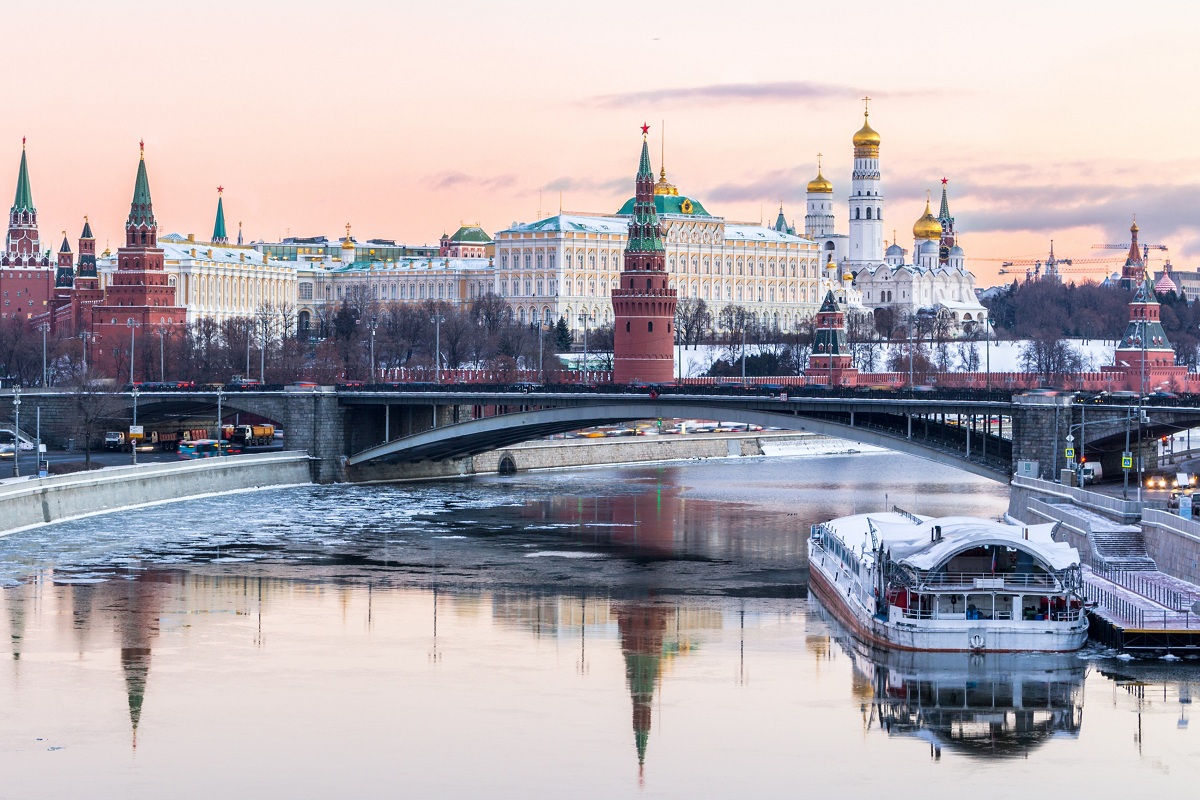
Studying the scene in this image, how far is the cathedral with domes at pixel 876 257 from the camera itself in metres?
179

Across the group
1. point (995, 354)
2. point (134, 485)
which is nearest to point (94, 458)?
point (134, 485)

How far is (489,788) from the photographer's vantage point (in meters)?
27.0

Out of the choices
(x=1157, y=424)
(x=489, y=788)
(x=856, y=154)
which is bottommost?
(x=489, y=788)

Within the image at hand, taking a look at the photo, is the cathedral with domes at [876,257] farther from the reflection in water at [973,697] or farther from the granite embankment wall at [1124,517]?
the reflection in water at [973,697]

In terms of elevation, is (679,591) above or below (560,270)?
below

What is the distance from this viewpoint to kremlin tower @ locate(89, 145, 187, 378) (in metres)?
122

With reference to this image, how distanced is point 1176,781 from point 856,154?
156 metres

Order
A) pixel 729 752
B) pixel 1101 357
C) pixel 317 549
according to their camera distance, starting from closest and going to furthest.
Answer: pixel 729 752, pixel 317 549, pixel 1101 357

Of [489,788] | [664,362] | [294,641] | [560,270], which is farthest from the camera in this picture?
[560,270]

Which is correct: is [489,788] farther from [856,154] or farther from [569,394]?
[856,154]

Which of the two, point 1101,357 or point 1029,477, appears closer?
point 1029,477

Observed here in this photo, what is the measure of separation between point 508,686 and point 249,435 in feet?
158

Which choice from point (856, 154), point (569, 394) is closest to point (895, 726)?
point (569, 394)

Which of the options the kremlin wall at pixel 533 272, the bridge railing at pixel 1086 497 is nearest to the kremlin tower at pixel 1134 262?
the kremlin wall at pixel 533 272
